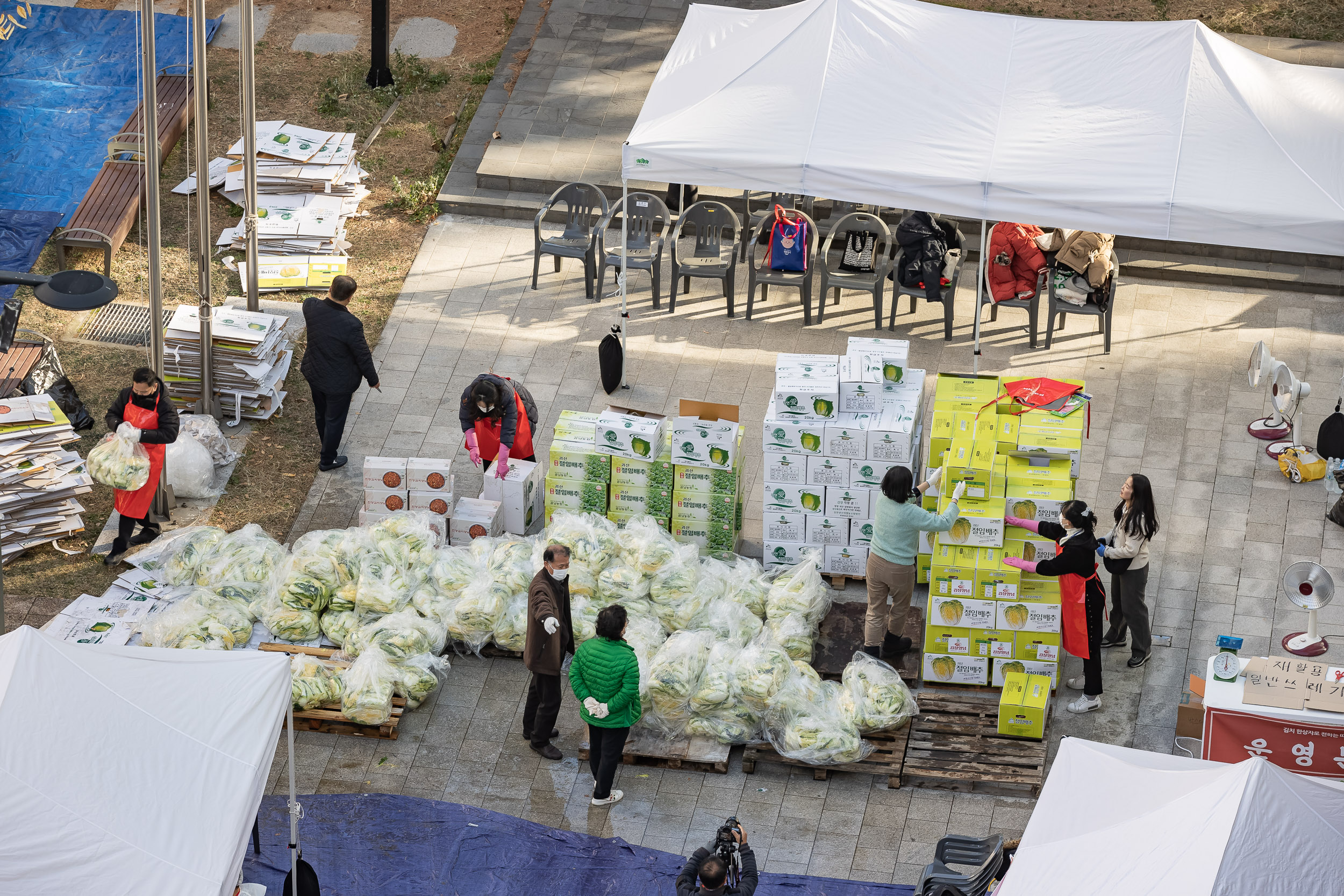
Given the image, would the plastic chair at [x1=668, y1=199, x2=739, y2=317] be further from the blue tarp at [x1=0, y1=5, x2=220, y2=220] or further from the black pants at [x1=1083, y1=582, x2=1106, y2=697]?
the blue tarp at [x1=0, y1=5, x2=220, y2=220]

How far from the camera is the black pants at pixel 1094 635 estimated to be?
34.0 ft

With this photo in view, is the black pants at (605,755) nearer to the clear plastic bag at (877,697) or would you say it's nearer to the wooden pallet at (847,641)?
the clear plastic bag at (877,697)

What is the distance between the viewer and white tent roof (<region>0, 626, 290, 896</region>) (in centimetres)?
689

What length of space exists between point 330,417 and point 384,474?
1107 mm

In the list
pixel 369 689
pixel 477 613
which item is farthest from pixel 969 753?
pixel 369 689

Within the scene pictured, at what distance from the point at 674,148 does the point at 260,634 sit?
491 centimetres

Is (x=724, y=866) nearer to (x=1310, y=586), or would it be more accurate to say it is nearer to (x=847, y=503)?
(x=1310, y=586)

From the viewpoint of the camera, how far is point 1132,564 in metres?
10.6

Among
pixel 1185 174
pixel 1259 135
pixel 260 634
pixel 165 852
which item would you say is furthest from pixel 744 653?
pixel 1259 135

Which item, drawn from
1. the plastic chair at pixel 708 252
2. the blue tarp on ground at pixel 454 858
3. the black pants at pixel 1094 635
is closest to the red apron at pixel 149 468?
the blue tarp on ground at pixel 454 858

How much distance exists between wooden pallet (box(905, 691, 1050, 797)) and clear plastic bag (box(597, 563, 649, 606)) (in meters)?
1.99

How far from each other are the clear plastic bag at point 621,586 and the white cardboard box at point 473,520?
1.14 m

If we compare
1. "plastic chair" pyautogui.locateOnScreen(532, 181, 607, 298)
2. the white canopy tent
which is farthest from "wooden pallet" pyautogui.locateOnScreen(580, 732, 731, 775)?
"plastic chair" pyautogui.locateOnScreen(532, 181, 607, 298)

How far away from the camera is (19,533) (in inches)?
479
